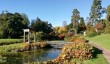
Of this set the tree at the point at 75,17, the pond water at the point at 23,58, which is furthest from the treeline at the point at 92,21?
the pond water at the point at 23,58

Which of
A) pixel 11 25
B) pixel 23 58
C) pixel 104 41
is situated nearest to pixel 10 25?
pixel 11 25

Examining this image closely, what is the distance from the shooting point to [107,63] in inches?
628

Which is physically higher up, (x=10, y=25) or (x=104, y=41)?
(x=10, y=25)

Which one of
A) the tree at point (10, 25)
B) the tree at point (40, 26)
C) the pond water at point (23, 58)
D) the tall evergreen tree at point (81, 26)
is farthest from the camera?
the tall evergreen tree at point (81, 26)

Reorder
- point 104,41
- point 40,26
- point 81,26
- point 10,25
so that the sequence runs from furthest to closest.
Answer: point 81,26 < point 40,26 < point 10,25 < point 104,41

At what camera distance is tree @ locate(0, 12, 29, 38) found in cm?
6103

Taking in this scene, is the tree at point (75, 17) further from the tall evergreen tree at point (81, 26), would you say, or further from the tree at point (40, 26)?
the tree at point (40, 26)

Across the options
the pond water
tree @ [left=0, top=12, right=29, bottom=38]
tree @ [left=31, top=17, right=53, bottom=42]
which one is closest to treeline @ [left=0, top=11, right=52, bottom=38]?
tree @ [left=0, top=12, right=29, bottom=38]

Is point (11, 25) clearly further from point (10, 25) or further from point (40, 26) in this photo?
point (40, 26)

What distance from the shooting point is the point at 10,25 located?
61.2m

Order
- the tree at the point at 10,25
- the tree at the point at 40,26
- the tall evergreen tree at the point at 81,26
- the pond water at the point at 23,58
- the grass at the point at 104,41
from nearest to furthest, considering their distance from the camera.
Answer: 1. the pond water at the point at 23,58
2. the grass at the point at 104,41
3. the tree at the point at 10,25
4. the tree at the point at 40,26
5. the tall evergreen tree at the point at 81,26

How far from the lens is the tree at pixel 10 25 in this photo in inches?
2403

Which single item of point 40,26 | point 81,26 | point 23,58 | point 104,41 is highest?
point 81,26

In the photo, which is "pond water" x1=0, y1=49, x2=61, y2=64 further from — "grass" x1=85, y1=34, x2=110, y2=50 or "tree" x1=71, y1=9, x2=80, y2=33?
"tree" x1=71, y1=9, x2=80, y2=33
